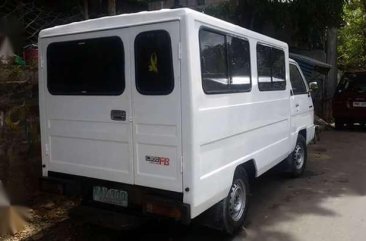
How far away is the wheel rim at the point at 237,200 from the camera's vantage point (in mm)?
4680

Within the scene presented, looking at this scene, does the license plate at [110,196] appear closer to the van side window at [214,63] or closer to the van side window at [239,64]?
the van side window at [214,63]

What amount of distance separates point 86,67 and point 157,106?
99cm

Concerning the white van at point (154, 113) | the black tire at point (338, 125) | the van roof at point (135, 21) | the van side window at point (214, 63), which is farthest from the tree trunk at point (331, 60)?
the van roof at point (135, 21)

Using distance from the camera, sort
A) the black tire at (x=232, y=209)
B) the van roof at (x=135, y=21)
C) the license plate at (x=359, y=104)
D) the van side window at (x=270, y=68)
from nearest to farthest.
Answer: the van roof at (x=135, y=21), the black tire at (x=232, y=209), the van side window at (x=270, y=68), the license plate at (x=359, y=104)

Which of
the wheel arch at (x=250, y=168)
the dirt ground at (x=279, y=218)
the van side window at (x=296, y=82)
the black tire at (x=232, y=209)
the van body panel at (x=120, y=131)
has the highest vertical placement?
the van side window at (x=296, y=82)

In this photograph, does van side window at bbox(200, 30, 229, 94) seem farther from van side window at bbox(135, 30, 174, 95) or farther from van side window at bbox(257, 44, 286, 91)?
van side window at bbox(257, 44, 286, 91)

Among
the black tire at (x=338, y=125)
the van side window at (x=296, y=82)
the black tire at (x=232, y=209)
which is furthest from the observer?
the black tire at (x=338, y=125)

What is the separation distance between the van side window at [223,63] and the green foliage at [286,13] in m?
7.44

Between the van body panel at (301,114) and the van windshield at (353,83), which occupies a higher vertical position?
the van windshield at (353,83)

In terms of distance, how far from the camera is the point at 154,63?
152 inches

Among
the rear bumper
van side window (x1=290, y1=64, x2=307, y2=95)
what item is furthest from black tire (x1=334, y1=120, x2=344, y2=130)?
the rear bumper

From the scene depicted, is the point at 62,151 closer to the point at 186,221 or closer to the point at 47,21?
the point at 186,221

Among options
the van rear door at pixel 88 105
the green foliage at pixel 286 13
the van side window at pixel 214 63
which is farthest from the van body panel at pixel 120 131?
the green foliage at pixel 286 13

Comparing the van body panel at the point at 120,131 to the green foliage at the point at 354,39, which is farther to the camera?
the green foliage at the point at 354,39
